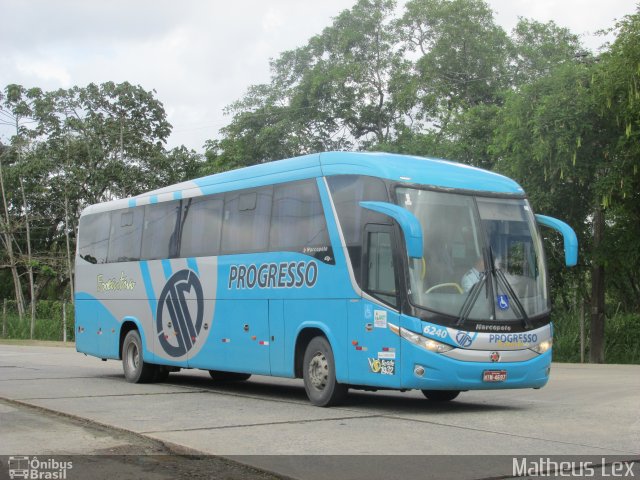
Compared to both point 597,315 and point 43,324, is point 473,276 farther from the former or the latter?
point 43,324

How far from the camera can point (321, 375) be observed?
13047mm

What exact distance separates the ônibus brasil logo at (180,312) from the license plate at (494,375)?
5902 millimetres

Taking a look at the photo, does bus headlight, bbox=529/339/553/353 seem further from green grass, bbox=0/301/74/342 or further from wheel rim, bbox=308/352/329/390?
green grass, bbox=0/301/74/342

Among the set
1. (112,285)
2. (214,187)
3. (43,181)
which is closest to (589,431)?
(214,187)

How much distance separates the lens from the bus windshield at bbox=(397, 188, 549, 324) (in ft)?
38.9

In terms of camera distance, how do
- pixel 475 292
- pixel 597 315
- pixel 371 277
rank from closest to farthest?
pixel 475 292 < pixel 371 277 < pixel 597 315

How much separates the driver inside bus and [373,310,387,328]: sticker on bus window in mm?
1069

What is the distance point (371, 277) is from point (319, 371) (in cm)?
174

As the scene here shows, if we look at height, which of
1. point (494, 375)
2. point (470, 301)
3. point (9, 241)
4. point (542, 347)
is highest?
point (9, 241)

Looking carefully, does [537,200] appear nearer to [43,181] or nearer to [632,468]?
[632,468]

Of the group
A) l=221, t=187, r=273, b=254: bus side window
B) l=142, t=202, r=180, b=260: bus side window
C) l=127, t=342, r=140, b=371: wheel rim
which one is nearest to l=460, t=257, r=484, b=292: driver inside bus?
l=221, t=187, r=273, b=254: bus side window

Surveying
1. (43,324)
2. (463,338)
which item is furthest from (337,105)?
(463,338)

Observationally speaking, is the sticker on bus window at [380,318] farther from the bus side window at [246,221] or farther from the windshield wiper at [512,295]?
→ the bus side window at [246,221]

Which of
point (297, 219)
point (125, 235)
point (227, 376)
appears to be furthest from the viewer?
point (125, 235)
